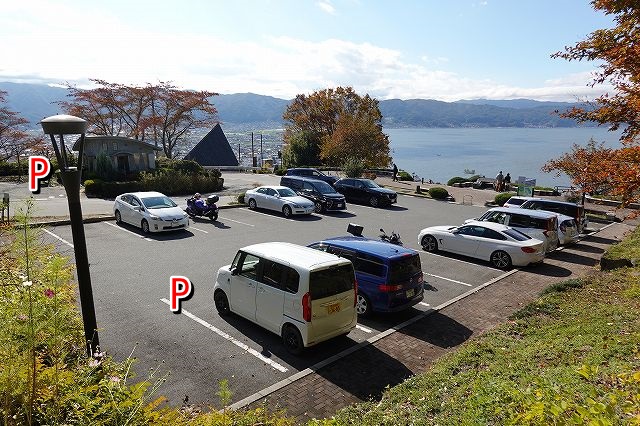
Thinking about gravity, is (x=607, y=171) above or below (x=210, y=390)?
above

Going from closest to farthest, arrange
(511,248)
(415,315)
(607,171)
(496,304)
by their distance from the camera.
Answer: (607,171)
(415,315)
(496,304)
(511,248)

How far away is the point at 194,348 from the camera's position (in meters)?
8.10

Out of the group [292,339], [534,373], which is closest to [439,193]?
[292,339]

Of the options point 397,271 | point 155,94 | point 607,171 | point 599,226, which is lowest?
point 599,226

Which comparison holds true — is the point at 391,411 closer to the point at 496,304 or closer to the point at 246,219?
the point at 496,304

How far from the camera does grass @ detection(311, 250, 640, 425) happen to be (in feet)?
14.0

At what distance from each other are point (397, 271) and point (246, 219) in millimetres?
12737

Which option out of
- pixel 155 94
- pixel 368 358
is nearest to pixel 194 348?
pixel 368 358

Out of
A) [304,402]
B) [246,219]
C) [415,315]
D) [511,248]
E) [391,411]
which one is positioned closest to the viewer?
[391,411]

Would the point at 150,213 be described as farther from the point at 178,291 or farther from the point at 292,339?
the point at 292,339

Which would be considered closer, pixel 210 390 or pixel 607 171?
pixel 210 390

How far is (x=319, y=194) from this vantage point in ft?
77.7

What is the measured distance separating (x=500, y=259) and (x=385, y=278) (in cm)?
659

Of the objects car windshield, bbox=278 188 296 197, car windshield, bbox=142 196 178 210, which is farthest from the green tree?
car windshield, bbox=142 196 178 210
